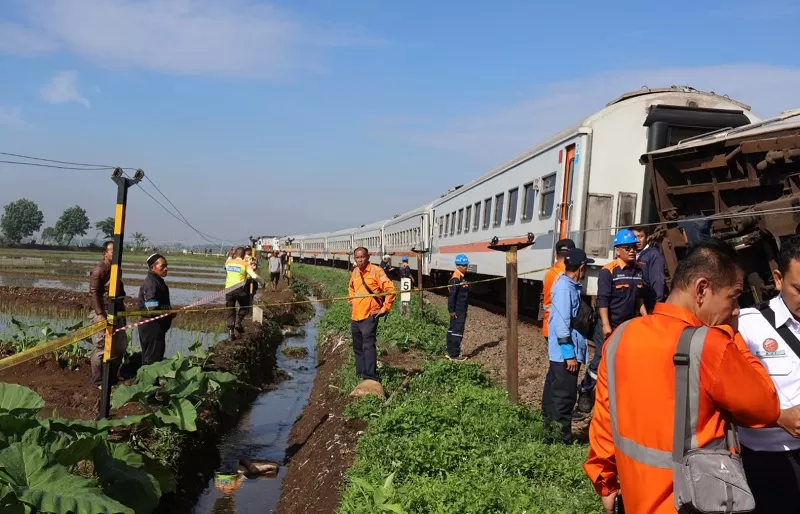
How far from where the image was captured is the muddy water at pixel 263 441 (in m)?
6.89

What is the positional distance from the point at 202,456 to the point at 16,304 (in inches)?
611

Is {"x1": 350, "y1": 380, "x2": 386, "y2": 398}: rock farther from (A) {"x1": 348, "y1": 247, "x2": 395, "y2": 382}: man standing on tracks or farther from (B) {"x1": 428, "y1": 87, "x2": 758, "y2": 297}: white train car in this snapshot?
(B) {"x1": 428, "y1": 87, "x2": 758, "y2": 297}: white train car

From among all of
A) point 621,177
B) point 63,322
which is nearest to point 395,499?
point 621,177

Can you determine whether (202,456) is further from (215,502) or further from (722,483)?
(722,483)

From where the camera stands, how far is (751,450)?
3.00m

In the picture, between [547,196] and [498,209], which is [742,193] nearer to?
[547,196]

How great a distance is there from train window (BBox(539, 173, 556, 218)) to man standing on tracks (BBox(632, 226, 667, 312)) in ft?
12.7

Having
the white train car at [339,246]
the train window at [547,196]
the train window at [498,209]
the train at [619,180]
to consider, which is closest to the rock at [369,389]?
the train at [619,180]

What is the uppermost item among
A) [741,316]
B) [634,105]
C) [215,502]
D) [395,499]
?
[634,105]

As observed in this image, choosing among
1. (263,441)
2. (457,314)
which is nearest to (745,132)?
(457,314)

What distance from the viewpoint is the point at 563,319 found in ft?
19.3

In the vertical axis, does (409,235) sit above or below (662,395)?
above

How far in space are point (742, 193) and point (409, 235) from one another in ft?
71.7

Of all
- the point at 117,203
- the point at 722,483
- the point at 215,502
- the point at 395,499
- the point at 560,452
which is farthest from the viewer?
the point at 215,502
